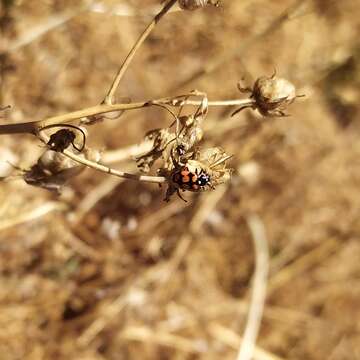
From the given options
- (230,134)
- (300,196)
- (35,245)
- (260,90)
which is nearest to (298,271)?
(300,196)

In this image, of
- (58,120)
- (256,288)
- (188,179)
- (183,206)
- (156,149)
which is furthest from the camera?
(256,288)

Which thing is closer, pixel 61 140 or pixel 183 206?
pixel 61 140

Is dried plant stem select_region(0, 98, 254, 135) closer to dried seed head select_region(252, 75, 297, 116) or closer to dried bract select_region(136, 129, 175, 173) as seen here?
dried bract select_region(136, 129, 175, 173)

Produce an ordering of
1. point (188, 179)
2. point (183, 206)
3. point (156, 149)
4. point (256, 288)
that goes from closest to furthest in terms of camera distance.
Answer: point (188, 179) < point (156, 149) < point (183, 206) < point (256, 288)

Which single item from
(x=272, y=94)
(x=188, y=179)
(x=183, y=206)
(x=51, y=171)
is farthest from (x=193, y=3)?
(x=183, y=206)

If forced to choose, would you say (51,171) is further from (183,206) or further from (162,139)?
(183,206)

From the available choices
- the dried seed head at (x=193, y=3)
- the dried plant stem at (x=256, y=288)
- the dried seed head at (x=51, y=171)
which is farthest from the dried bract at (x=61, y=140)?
the dried plant stem at (x=256, y=288)
